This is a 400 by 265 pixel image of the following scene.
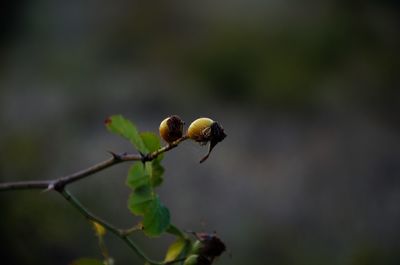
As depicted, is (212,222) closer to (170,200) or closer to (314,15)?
(170,200)

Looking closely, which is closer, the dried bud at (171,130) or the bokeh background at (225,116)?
the dried bud at (171,130)

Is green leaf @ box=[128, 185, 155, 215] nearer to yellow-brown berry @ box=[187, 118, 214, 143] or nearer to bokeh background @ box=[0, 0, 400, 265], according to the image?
yellow-brown berry @ box=[187, 118, 214, 143]

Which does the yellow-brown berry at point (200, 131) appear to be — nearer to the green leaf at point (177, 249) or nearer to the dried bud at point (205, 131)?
the dried bud at point (205, 131)

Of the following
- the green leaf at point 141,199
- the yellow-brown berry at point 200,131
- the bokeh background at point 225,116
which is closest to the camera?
the yellow-brown berry at point 200,131

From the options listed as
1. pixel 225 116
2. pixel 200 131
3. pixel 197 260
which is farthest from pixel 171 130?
pixel 225 116

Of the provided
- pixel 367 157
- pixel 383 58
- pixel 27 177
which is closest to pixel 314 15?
pixel 383 58

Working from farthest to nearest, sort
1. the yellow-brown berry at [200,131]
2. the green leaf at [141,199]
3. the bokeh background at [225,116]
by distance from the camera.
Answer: the bokeh background at [225,116] < the green leaf at [141,199] < the yellow-brown berry at [200,131]

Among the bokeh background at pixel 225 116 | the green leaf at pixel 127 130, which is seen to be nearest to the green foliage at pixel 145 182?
the green leaf at pixel 127 130

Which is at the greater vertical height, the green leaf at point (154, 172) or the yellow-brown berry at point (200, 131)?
the yellow-brown berry at point (200, 131)
